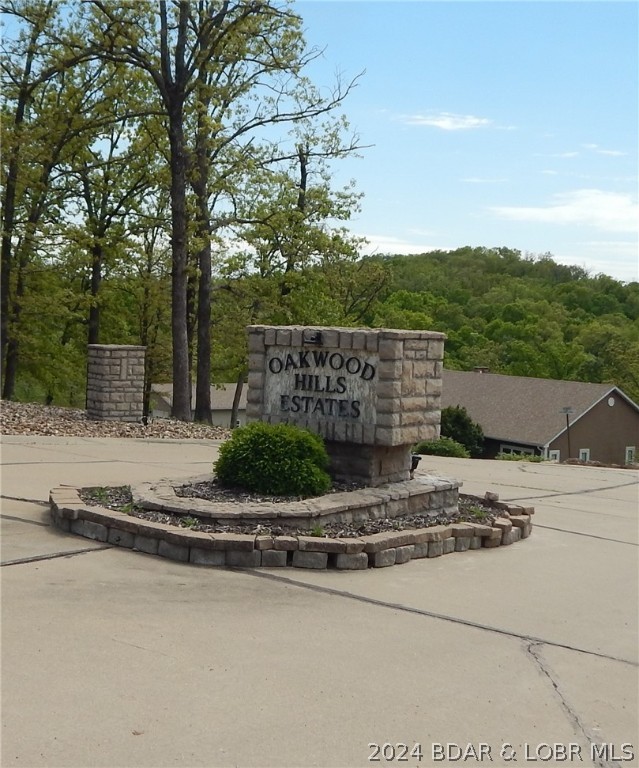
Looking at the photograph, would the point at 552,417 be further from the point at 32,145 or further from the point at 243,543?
the point at 243,543

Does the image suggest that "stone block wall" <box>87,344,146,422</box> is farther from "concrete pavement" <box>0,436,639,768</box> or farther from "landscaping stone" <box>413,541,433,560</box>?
"landscaping stone" <box>413,541,433,560</box>

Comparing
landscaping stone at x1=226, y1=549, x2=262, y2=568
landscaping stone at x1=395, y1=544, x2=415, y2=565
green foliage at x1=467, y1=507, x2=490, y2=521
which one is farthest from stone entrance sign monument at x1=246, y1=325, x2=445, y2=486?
landscaping stone at x1=226, y1=549, x2=262, y2=568

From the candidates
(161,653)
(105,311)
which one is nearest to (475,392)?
(105,311)

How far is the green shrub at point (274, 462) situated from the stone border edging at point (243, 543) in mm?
815

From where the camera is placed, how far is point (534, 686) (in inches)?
186

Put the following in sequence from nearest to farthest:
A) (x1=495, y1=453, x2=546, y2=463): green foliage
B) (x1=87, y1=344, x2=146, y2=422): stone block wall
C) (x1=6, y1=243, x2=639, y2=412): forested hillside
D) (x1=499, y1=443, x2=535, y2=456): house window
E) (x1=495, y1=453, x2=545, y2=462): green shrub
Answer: (x1=87, y1=344, x2=146, y2=422): stone block wall → (x1=495, y1=453, x2=546, y2=463): green foliage → (x1=495, y1=453, x2=545, y2=462): green shrub → (x1=6, y1=243, x2=639, y2=412): forested hillside → (x1=499, y1=443, x2=535, y2=456): house window

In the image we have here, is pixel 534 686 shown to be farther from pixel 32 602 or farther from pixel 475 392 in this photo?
pixel 475 392

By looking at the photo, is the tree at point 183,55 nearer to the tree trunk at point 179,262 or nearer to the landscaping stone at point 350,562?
the tree trunk at point 179,262

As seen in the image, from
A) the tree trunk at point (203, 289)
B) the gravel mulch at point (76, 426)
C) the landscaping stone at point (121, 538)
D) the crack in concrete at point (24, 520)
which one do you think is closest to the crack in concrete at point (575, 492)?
the landscaping stone at point (121, 538)

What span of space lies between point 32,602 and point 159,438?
10178mm

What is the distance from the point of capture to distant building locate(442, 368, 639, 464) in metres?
40.3

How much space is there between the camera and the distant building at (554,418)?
4031cm

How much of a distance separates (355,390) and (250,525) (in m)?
1.83

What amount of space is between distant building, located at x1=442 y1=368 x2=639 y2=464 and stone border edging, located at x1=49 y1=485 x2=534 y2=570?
108 ft
